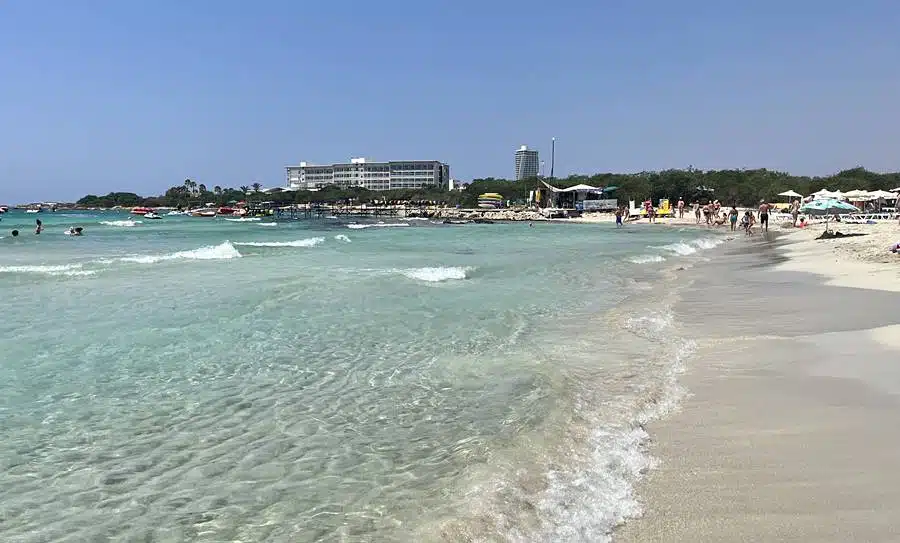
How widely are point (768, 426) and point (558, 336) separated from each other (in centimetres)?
445

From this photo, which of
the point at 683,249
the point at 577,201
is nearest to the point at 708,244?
the point at 683,249

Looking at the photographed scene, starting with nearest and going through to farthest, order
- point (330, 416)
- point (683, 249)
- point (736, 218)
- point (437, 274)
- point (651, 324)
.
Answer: point (330, 416)
point (651, 324)
point (437, 274)
point (683, 249)
point (736, 218)

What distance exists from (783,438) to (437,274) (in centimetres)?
1438

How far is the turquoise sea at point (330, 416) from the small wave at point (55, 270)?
623 centimetres

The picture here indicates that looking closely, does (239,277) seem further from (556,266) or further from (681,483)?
(681,483)

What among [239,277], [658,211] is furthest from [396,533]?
[658,211]

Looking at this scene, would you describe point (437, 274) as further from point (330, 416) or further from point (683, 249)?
point (683, 249)

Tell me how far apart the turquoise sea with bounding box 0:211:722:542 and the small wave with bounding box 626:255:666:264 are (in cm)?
962

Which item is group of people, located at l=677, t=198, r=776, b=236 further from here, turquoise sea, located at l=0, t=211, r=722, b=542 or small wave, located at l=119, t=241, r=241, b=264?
turquoise sea, located at l=0, t=211, r=722, b=542

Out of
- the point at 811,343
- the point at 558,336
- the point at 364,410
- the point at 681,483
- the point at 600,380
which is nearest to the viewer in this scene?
the point at 681,483

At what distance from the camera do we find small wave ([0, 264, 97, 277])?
19.3 m

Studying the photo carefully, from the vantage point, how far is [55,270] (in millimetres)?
20500

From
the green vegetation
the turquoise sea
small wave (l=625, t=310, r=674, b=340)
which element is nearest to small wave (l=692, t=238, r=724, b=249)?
the turquoise sea

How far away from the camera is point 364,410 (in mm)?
6078
